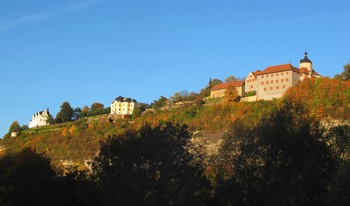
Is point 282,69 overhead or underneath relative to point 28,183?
overhead

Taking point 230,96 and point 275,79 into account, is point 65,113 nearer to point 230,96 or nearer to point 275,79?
point 230,96

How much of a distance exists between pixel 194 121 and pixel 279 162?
190 feet

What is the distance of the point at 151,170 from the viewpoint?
35.5 m

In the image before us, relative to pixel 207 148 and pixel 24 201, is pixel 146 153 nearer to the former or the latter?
pixel 24 201

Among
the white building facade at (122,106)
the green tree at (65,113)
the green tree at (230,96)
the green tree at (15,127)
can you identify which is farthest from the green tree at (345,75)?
the green tree at (15,127)

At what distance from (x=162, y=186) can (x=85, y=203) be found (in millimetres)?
9462

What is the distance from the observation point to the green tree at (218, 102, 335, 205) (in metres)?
32.6

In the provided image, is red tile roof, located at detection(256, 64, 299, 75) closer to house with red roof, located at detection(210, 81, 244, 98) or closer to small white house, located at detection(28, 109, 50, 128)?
house with red roof, located at detection(210, 81, 244, 98)

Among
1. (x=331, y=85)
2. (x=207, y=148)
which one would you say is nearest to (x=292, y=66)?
(x=331, y=85)

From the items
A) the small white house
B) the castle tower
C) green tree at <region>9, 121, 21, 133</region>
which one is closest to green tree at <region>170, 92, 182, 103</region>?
the castle tower

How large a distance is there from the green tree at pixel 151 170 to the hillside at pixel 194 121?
84.5 ft

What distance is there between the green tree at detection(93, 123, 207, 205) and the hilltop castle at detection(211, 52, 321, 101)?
57282 millimetres

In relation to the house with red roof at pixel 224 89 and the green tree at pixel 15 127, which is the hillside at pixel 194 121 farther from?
the green tree at pixel 15 127

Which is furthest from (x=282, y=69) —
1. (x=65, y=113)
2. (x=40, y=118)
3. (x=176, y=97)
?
(x=40, y=118)
